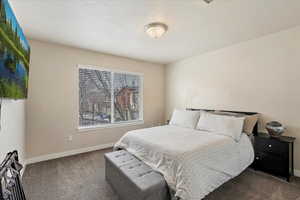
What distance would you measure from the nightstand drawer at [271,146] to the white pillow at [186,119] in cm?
108

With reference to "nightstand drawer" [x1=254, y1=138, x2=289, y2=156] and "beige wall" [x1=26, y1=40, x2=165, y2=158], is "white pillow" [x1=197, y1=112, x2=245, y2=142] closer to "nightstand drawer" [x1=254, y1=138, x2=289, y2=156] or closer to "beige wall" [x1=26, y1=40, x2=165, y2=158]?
"nightstand drawer" [x1=254, y1=138, x2=289, y2=156]

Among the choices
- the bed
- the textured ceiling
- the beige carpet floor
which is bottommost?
the beige carpet floor

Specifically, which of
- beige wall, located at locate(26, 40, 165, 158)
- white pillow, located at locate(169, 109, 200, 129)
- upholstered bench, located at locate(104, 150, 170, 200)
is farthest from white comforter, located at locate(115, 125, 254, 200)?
beige wall, located at locate(26, 40, 165, 158)

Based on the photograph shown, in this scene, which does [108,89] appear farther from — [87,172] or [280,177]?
[280,177]

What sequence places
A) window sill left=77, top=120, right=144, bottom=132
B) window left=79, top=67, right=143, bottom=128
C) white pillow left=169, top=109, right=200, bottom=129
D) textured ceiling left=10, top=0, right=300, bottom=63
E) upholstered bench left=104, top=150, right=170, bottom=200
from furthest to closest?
window left=79, top=67, right=143, bottom=128 → window sill left=77, top=120, right=144, bottom=132 → white pillow left=169, top=109, right=200, bottom=129 → textured ceiling left=10, top=0, right=300, bottom=63 → upholstered bench left=104, top=150, right=170, bottom=200

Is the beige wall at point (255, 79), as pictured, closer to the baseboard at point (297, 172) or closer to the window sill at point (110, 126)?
the baseboard at point (297, 172)

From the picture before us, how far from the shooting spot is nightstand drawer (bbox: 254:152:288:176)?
2.15 m

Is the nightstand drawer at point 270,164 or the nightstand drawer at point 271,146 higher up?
the nightstand drawer at point 271,146

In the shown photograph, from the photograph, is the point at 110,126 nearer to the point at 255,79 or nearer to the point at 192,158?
the point at 192,158

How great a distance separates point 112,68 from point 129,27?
1596 millimetres

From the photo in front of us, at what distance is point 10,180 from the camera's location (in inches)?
43.0

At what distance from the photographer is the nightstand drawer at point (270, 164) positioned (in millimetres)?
2154

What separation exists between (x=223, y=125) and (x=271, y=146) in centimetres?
75

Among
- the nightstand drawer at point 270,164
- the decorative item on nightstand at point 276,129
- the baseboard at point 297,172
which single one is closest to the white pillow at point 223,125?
the decorative item on nightstand at point 276,129
